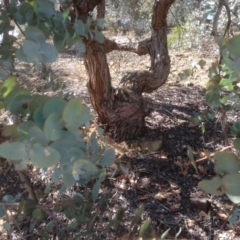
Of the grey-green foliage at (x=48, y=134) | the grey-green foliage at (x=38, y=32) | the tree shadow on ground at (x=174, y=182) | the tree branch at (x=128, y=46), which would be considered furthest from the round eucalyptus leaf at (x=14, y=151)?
the tree branch at (x=128, y=46)

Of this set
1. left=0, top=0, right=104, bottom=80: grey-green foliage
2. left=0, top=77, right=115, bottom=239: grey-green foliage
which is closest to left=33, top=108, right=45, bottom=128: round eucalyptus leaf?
left=0, top=77, right=115, bottom=239: grey-green foliage

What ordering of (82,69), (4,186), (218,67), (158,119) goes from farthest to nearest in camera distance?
(82,69), (158,119), (4,186), (218,67)

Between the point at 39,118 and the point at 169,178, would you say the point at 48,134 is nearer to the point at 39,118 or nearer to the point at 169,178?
the point at 39,118

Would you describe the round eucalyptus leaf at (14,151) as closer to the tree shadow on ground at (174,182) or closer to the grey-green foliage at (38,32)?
the grey-green foliage at (38,32)

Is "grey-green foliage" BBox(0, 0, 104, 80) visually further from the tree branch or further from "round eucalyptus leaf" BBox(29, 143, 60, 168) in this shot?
the tree branch

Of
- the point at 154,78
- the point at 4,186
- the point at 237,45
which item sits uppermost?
the point at 237,45

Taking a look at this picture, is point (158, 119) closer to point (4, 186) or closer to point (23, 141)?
point (4, 186)

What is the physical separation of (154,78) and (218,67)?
1327 millimetres

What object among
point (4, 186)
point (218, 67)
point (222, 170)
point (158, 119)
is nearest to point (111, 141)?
point (158, 119)

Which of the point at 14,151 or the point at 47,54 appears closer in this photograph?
the point at 14,151

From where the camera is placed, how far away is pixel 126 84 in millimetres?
2799

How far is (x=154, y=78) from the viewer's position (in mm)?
2861

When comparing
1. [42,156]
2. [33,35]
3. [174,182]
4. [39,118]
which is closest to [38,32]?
[33,35]

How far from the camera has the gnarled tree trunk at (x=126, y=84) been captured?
2586 mm
